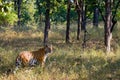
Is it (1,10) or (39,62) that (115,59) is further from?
(1,10)

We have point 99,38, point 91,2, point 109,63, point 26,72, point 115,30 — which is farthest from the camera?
point 115,30

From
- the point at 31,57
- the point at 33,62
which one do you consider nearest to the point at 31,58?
the point at 31,57

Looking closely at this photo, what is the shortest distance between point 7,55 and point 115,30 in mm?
16228

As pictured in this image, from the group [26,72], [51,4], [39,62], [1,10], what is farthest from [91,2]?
[1,10]

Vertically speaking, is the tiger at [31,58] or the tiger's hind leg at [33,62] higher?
the tiger at [31,58]

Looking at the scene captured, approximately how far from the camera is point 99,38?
87.1ft

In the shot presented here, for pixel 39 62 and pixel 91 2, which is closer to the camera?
pixel 39 62

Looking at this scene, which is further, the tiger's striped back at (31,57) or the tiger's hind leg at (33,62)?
the tiger's hind leg at (33,62)

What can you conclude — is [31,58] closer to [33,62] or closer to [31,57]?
[31,57]

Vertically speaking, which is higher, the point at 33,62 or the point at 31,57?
the point at 31,57

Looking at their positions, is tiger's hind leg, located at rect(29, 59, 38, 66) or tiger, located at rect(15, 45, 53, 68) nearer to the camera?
tiger, located at rect(15, 45, 53, 68)

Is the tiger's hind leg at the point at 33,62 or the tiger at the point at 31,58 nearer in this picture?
the tiger at the point at 31,58

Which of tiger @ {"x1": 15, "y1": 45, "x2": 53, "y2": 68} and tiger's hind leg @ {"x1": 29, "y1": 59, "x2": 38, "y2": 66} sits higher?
tiger @ {"x1": 15, "y1": 45, "x2": 53, "y2": 68}

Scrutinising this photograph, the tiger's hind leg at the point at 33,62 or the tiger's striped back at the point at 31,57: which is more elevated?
the tiger's striped back at the point at 31,57
